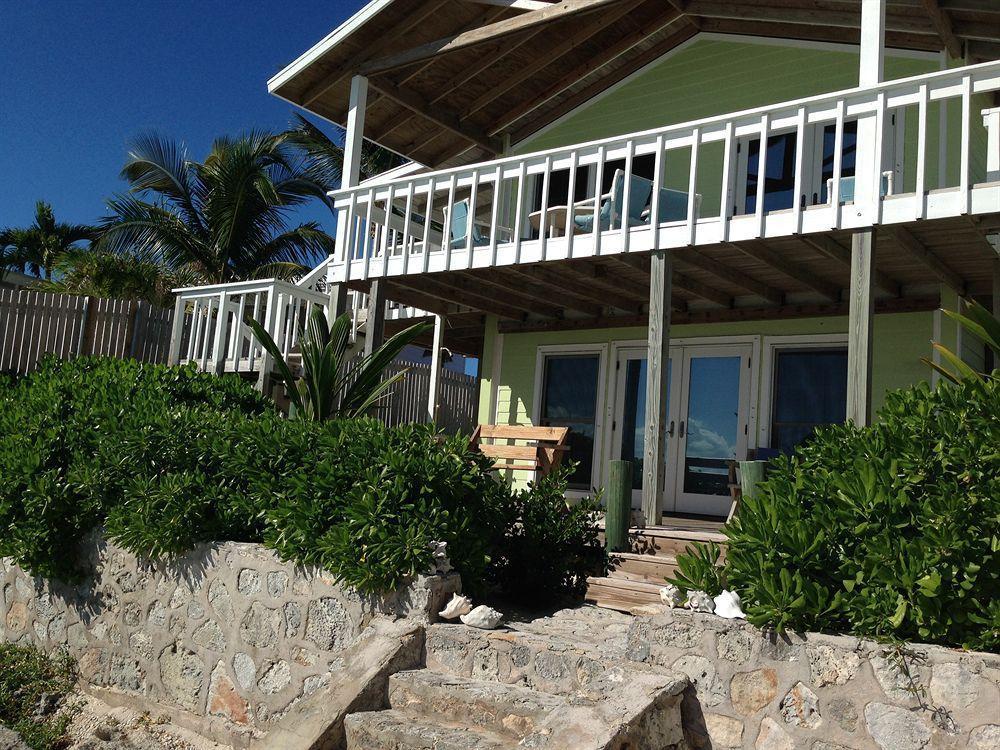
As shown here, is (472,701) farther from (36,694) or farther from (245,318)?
(245,318)

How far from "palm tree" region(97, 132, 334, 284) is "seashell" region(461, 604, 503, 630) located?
61.4 feet

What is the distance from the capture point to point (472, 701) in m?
4.14

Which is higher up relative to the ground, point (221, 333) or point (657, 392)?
point (221, 333)

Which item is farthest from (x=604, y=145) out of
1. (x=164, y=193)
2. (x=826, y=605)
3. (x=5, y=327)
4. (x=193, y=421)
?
(x=164, y=193)

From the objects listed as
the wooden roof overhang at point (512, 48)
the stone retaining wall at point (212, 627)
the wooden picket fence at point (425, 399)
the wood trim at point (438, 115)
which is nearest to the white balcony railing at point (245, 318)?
the wooden roof overhang at point (512, 48)

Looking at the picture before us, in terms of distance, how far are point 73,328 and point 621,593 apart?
9.62m

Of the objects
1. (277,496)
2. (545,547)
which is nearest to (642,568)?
(545,547)

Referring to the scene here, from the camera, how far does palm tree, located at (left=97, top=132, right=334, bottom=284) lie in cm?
2209

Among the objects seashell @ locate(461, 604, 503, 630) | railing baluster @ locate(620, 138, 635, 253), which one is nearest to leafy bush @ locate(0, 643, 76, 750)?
seashell @ locate(461, 604, 503, 630)

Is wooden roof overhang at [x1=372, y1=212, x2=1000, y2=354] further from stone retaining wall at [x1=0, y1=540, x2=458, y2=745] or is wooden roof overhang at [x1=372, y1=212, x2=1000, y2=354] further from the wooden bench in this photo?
stone retaining wall at [x1=0, y1=540, x2=458, y2=745]

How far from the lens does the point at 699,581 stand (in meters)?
4.21

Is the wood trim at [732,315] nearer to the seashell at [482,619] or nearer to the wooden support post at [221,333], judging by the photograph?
the wooden support post at [221,333]

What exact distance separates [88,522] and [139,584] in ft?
2.12

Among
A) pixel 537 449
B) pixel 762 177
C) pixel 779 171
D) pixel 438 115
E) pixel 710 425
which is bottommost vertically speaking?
pixel 537 449
